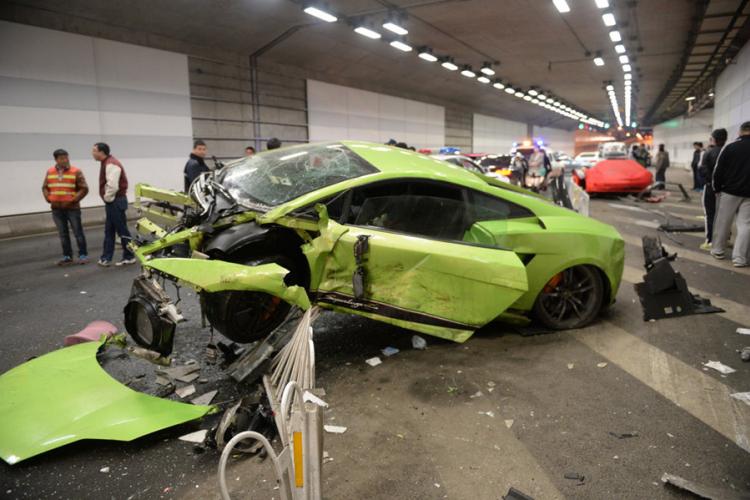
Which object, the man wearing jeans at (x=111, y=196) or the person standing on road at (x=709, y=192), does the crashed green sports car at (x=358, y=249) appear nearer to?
the man wearing jeans at (x=111, y=196)

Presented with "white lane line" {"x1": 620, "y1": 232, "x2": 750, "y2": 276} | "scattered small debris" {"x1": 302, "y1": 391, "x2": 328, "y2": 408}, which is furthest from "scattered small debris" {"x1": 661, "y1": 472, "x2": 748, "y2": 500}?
"white lane line" {"x1": 620, "y1": 232, "x2": 750, "y2": 276}

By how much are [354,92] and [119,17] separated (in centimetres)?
1100

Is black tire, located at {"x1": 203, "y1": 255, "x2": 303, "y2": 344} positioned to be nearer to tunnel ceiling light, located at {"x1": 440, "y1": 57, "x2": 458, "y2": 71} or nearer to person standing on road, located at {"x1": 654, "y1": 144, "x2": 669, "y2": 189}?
person standing on road, located at {"x1": 654, "y1": 144, "x2": 669, "y2": 189}

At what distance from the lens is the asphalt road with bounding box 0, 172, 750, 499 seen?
247cm

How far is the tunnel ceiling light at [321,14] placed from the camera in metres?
12.1

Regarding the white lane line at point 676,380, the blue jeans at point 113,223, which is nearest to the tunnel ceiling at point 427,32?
the blue jeans at point 113,223

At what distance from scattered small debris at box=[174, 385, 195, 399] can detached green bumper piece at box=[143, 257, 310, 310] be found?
0.93 meters

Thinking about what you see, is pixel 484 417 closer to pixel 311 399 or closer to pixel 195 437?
pixel 311 399

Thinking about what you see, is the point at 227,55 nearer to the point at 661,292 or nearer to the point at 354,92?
the point at 354,92

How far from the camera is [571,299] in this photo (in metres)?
4.54

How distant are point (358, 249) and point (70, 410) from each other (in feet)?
6.73

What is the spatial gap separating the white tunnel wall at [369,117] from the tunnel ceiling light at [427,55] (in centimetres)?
359

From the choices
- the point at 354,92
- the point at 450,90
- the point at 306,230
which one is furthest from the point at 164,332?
the point at 450,90

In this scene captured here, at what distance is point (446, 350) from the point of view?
411 cm
